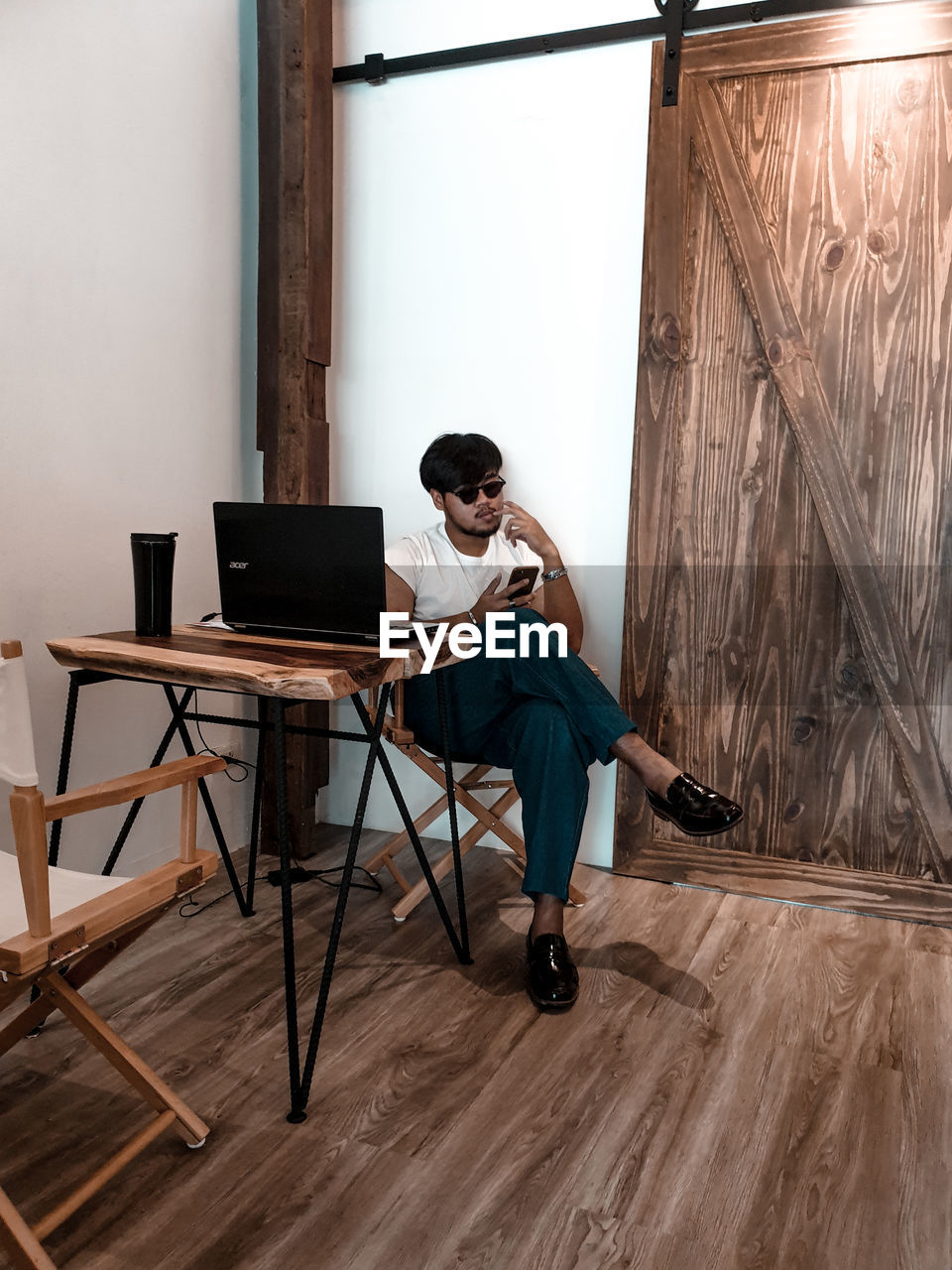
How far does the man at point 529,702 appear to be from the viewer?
7.80ft

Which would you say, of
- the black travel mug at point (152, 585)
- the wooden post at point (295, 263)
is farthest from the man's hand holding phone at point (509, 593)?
the black travel mug at point (152, 585)

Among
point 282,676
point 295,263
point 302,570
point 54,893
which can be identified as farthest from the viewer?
point 295,263

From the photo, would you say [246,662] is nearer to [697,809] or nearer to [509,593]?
[509,593]

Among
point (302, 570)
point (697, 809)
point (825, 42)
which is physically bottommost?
point (697, 809)

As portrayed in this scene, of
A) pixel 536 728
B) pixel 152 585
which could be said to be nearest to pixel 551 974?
pixel 536 728

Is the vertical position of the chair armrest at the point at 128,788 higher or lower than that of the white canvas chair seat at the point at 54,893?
higher

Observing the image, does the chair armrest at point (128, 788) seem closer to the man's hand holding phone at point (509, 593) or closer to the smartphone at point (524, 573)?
the man's hand holding phone at point (509, 593)

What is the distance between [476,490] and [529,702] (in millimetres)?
732

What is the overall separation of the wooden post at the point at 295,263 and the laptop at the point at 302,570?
2.85ft

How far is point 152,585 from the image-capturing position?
89.8 inches

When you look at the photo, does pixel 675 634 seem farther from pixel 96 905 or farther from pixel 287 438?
pixel 96 905

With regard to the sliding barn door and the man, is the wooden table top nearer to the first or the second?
the man

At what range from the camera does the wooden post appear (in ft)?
9.99

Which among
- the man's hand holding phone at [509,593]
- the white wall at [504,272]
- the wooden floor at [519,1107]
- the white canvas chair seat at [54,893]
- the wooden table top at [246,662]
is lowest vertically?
the wooden floor at [519,1107]
